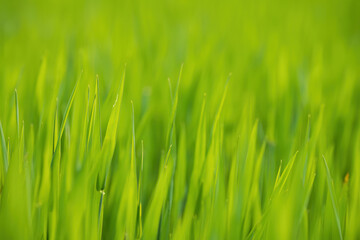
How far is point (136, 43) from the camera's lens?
1122 mm

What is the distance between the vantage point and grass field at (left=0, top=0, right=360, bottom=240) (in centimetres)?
48

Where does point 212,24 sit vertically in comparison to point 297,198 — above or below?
above

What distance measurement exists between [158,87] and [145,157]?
237 mm

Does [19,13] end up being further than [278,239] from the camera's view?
Yes

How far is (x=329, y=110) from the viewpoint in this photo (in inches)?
32.4

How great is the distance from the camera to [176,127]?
2.44 feet


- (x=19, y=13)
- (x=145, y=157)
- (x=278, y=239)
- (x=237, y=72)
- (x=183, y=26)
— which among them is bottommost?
(x=278, y=239)

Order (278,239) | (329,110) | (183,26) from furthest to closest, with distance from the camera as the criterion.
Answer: (183,26) → (329,110) → (278,239)

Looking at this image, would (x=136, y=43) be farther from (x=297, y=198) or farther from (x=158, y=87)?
(x=297, y=198)

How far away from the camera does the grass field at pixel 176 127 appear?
478mm

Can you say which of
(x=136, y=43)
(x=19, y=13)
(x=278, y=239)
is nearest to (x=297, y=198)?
(x=278, y=239)

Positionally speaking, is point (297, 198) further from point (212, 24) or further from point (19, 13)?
point (19, 13)

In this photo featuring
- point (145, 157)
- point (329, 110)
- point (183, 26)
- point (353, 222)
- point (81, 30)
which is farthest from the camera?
point (183, 26)

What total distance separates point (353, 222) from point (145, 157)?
36 cm
